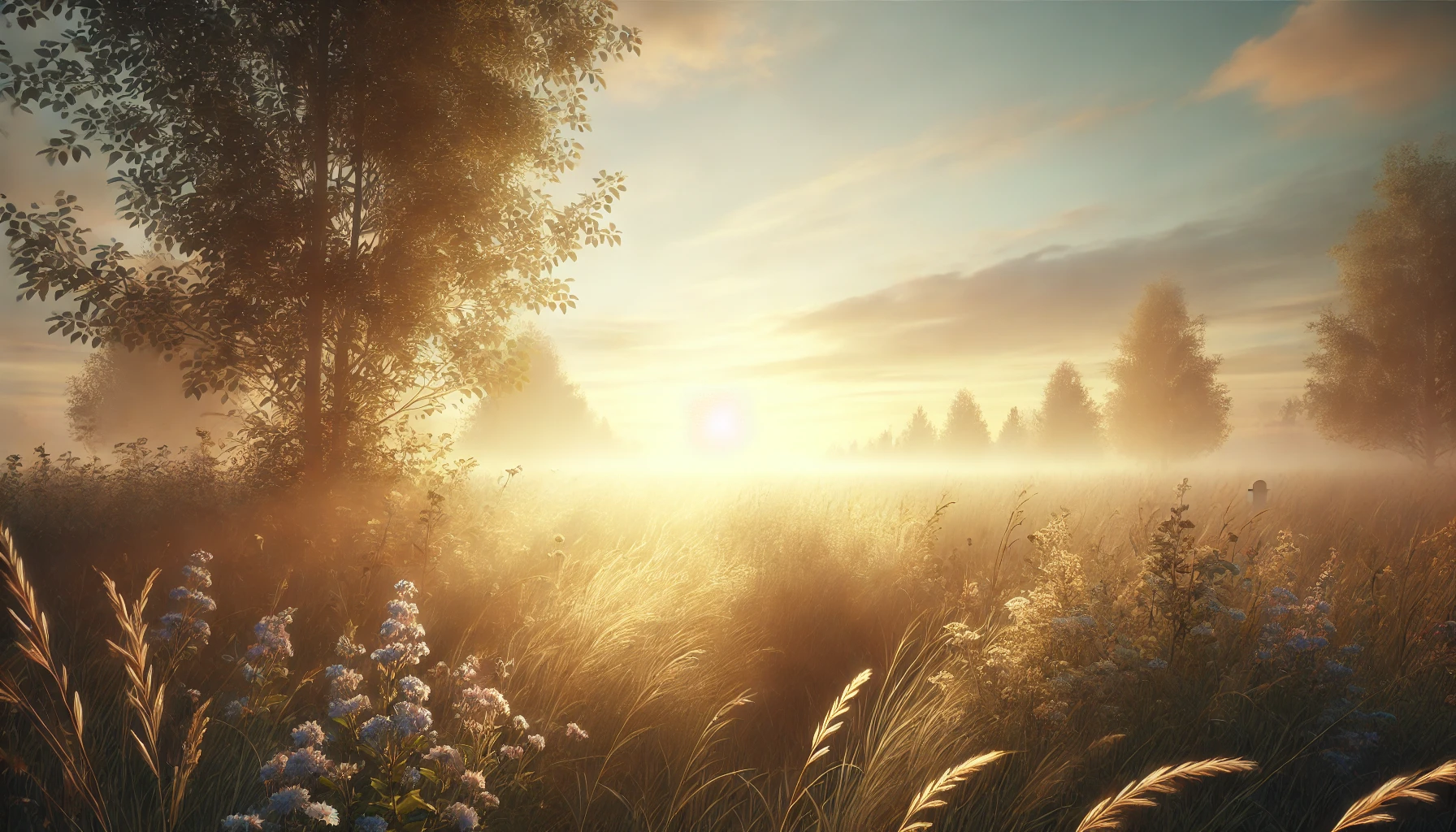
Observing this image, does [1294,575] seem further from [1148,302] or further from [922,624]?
[1148,302]

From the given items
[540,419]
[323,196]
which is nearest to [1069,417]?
[540,419]

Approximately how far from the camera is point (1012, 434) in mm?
74625

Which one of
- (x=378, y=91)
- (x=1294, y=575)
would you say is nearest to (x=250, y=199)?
(x=378, y=91)

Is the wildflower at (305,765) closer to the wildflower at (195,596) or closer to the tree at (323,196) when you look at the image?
the wildflower at (195,596)

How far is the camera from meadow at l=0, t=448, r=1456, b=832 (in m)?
2.17

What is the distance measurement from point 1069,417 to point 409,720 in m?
56.6

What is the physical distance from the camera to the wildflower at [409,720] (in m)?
1.80

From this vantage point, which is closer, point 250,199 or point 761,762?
point 761,762

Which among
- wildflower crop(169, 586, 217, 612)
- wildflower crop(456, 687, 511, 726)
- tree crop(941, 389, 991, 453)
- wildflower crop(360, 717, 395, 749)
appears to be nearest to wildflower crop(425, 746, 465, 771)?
wildflower crop(360, 717, 395, 749)

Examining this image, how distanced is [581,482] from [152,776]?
715 inches

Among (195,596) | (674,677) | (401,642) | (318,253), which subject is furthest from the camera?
(318,253)

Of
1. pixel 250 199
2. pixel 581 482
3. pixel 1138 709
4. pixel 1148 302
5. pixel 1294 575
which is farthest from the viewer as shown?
pixel 1148 302

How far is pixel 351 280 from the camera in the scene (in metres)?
6.61

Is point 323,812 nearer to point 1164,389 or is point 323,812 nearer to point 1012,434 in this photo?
point 1164,389
